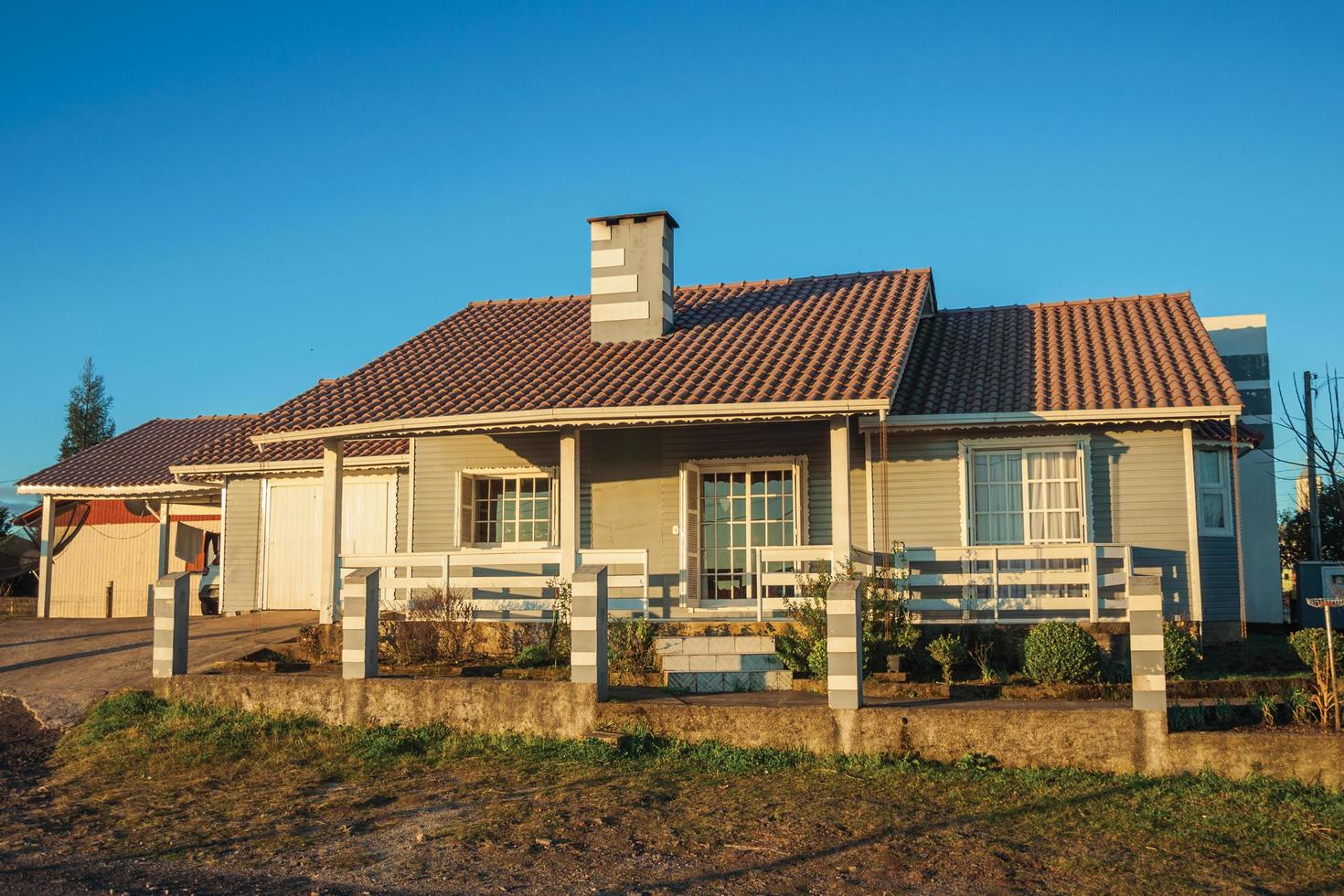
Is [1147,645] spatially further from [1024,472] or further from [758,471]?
[758,471]

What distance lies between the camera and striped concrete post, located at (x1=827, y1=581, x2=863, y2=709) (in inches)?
381

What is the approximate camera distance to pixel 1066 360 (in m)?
16.0

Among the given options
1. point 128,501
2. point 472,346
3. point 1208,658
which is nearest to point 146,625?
point 128,501

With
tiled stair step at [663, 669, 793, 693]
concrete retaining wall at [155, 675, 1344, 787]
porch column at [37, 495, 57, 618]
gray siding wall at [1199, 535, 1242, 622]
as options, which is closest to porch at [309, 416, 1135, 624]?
gray siding wall at [1199, 535, 1242, 622]

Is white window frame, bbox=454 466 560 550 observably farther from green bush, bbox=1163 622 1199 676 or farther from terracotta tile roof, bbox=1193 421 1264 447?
terracotta tile roof, bbox=1193 421 1264 447

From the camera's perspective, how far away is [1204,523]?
1506 centimetres

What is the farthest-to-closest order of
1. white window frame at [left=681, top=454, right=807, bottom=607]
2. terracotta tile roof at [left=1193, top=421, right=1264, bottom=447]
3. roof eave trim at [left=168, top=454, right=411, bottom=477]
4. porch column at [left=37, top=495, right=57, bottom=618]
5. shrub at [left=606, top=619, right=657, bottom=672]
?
porch column at [left=37, top=495, right=57, bottom=618] → roof eave trim at [left=168, top=454, right=411, bottom=477] → white window frame at [left=681, top=454, right=807, bottom=607] → terracotta tile roof at [left=1193, top=421, right=1264, bottom=447] → shrub at [left=606, top=619, right=657, bottom=672]

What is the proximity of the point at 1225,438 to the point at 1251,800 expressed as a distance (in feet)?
26.2

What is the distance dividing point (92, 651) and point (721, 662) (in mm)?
9069

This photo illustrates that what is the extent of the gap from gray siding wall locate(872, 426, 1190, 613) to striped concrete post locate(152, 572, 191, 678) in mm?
8099

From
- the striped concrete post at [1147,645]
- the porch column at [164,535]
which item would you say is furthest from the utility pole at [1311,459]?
the porch column at [164,535]

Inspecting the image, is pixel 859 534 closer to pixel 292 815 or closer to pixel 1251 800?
pixel 1251 800

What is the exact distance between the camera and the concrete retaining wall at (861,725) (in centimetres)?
878

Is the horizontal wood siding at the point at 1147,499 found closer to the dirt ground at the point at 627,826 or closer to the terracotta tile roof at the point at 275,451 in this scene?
the dirt ground at the point at 627,826
